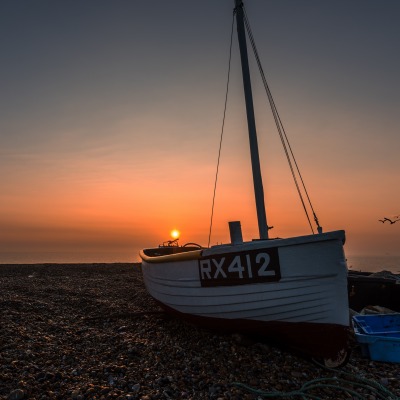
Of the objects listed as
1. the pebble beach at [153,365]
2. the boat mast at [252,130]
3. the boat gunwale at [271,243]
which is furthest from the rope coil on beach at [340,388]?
the boat mast at [252,130]

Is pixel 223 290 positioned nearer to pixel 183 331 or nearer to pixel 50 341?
pixel 183 331

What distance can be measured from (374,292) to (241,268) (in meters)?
6.27

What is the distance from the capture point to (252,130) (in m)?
11.1

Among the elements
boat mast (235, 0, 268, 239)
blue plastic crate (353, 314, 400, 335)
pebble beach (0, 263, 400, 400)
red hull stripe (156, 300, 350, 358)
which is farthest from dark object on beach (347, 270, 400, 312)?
red hull stripe (156, 300, 350, 358)

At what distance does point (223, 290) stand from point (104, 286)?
10195mm

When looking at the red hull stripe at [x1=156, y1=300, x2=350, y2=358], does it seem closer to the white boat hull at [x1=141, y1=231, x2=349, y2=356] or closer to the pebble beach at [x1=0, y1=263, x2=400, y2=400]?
the white boat hull at [x1=141, y1=231, x2=349, y2=356]

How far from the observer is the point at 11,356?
22.2 feet

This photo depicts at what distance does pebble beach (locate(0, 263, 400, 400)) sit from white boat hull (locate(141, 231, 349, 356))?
522mm

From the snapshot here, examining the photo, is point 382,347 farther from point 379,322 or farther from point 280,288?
point 280,288

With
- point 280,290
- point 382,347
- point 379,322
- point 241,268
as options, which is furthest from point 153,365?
point 379,322

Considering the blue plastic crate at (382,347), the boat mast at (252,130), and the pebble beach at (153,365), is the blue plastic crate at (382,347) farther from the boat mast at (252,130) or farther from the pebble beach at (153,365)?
the boat mast at (252,130)

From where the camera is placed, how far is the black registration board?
A: 6.47 metres

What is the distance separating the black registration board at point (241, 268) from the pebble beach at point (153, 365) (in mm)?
1475

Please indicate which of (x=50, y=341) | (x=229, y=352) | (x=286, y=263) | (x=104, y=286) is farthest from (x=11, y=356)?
(x=104, y=286)
